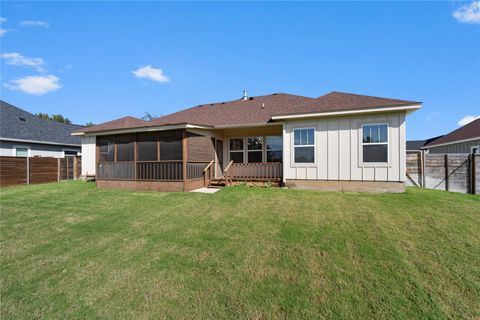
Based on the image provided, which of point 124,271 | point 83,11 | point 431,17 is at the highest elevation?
point 83,11

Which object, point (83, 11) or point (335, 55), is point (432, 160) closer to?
point (335, 55)

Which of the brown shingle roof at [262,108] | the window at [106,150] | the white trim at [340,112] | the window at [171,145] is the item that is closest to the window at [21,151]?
the brown shingle roof at [262,108]

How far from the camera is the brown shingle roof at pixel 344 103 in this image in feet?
26.2

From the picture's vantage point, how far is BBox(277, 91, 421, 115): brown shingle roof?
7.98m

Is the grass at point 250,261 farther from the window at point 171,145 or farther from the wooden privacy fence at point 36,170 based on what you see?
the wooden privacy fence at point 36,170

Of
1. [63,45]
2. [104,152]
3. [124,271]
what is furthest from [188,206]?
[63,45]

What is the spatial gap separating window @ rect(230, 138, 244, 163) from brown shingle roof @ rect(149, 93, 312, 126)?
130 centimetres

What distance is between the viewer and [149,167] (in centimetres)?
1040

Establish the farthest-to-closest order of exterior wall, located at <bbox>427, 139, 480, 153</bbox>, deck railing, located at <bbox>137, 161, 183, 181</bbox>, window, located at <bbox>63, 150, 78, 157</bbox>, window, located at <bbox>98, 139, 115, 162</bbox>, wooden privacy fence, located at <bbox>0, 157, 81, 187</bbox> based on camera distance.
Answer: window, located at <bbox>63, 150, 78, 157</bbox> → exterior wall, located at <bbox>427, 139, 480, 153</bbox> → wooden privacy fence, located at <bbox>0, 157, 81, 187</bbox> → window, located at <bbox>98, 139, 115, 162</bbox> → deck railing, located at <bbox>137, 161, 183, 181</bbox>

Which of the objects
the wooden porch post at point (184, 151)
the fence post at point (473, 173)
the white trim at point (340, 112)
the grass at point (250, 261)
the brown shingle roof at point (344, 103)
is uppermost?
the brown shingle roof at point (344, 103)

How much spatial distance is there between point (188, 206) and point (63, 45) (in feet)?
37.1

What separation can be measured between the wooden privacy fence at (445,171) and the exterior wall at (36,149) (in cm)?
2384

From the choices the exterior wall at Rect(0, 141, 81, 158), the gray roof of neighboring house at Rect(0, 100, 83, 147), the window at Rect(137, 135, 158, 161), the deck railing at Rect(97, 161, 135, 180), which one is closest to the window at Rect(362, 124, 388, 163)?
the window at Rect(137, 135, 158, 161)

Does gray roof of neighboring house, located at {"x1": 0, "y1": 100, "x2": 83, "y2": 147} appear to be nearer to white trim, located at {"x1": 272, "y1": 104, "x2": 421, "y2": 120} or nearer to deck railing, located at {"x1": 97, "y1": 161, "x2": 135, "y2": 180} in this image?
deck railing, located at {"x1": 97, "y1": 161, "x2": 135, "y2": 180}
